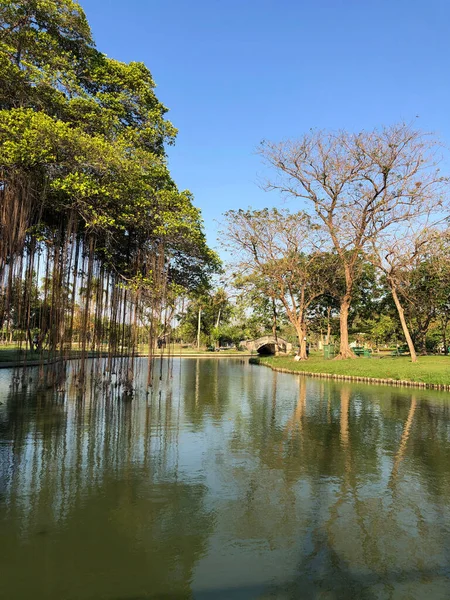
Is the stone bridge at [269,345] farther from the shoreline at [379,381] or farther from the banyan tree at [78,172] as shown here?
the banyan tree at [78,172]

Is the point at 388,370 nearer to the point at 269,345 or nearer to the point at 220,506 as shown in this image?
the point at 220,506

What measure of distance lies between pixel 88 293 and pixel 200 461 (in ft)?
22.0

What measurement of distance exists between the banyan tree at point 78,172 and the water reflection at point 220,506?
3.92 meters

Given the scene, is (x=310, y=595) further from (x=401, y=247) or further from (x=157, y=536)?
(x=401, y=247)

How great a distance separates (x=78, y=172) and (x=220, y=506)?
824 centimetres

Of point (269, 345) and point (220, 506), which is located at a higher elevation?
point (269, 345)

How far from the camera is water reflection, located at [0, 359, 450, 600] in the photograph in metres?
3.73

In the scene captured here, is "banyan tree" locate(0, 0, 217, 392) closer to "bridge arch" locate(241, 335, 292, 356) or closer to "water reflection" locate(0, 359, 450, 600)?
"water reflection" locate(0, 359, 450, 600)

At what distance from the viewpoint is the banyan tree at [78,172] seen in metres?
9.55

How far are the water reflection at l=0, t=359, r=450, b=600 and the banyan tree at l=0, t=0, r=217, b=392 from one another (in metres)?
3.92

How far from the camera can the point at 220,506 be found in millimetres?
5250

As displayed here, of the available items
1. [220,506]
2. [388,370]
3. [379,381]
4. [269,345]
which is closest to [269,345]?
[269,345]

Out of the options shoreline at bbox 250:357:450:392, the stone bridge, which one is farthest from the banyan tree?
the stone bridge

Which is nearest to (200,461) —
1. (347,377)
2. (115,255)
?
(115,255)
